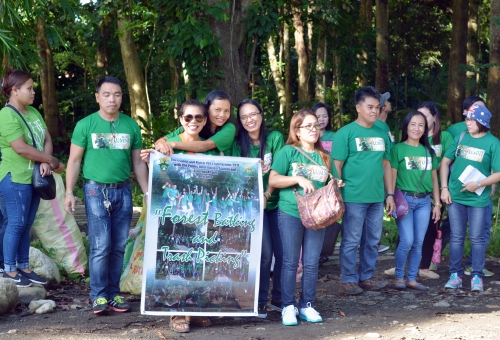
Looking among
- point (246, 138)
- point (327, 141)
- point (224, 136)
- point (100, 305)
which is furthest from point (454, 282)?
point (100, 305)

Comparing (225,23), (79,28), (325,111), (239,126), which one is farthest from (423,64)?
(239,126)

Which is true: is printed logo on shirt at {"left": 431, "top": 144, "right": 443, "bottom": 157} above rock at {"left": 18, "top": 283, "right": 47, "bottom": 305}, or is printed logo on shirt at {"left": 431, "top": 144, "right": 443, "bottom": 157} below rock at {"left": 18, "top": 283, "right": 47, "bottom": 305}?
above

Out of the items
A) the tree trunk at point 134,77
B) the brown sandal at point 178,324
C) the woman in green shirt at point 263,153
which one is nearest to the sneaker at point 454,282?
the woman in green shirt at point 263,153

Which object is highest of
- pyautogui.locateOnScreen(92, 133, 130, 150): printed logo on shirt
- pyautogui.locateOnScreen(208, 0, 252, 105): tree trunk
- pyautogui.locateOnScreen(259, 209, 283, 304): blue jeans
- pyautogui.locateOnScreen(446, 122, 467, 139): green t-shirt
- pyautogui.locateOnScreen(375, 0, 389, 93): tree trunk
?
pyautogui.locateOnScreen(375, 0, 389, 93): tree trunk

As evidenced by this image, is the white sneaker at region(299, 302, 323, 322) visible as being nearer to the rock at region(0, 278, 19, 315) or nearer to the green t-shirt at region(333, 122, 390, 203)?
the green t-shirt at region(333, 122, 390, 203)

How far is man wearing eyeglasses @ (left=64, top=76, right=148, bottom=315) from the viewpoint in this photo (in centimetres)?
599

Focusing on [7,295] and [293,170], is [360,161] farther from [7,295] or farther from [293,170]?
[7,295]

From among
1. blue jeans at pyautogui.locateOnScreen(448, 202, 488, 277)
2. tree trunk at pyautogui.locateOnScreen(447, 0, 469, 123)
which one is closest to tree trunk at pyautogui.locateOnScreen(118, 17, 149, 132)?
tree trunk at pyautogui.locateOnScreen(447, 0, 469, 123)

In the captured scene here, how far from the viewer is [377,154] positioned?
283 inches

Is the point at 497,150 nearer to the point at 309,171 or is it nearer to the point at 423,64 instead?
the point at 309,171

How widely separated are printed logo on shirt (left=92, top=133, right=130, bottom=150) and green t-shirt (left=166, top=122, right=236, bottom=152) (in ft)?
Answer: 1.27

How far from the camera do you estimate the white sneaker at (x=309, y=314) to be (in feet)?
19.9

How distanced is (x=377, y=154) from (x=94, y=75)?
1653cm

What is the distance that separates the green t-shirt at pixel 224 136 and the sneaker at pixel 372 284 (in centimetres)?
252
